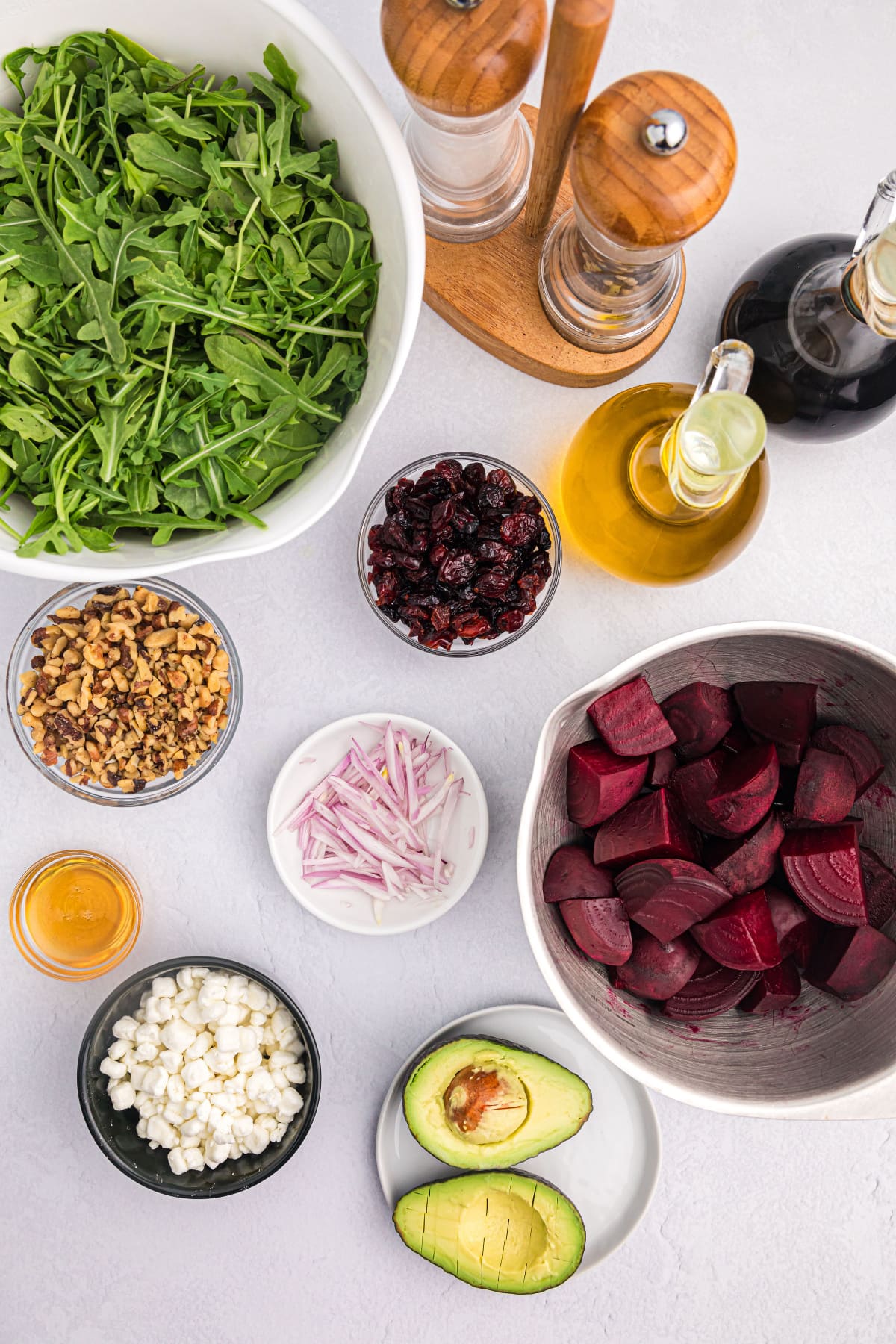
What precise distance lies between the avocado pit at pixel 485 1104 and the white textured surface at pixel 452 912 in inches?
5.2

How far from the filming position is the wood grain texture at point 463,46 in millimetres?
826

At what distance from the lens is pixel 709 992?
1.04 meters

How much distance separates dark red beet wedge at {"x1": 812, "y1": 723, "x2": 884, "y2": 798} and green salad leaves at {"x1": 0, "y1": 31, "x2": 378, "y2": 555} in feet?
2.13

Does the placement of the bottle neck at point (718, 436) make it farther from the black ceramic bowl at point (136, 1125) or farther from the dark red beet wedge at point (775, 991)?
the black ceramic bowl at point (136, 1125)

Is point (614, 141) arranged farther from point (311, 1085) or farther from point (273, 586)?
point (311, 1085)

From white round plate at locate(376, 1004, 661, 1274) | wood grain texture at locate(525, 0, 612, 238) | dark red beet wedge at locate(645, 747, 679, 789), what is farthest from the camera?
white round plate at locate(376, 1004, 661, 1274)

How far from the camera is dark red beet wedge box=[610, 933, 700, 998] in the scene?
102 centimetres

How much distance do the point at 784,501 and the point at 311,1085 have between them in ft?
3.26

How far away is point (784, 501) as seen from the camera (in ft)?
4.24

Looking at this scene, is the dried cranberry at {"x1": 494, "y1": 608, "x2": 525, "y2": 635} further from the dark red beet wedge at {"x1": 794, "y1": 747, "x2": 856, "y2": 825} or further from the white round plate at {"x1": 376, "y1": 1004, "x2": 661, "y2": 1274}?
the white round plate at {"x1": 376, "y1": 1004, "x2": 661, "y2": 1274}

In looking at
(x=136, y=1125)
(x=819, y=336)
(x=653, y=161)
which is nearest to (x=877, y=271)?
(x=819, y=336)

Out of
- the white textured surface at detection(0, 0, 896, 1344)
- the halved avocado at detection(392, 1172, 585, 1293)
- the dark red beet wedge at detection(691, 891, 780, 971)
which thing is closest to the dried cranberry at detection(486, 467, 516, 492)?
the white textured surface at detection(0, 0, 896, 1344)

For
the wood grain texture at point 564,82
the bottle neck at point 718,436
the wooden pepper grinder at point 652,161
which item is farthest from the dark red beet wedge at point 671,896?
the wood grain texture at point 564,82

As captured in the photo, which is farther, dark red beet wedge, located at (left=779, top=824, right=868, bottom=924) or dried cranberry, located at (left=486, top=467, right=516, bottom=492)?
dried cranberry, located at (left=486, top=467, right=516, bottom=492)
